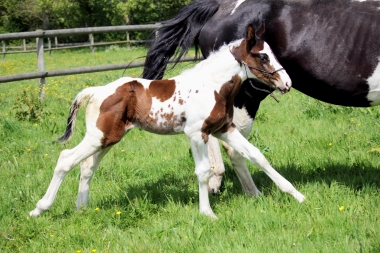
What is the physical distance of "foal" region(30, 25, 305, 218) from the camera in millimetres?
3777

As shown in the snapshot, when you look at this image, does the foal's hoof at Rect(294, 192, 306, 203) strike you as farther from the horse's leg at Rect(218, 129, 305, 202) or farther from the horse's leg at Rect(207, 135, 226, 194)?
the horse's leg at Rect(207, 135, 226, 194)

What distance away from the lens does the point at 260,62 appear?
3.79 m

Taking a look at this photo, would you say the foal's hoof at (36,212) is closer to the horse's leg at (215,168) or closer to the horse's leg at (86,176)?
the horse's leg at (86,176)

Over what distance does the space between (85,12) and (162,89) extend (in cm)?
3941

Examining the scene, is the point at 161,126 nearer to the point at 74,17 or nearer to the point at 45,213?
the point at 45,213

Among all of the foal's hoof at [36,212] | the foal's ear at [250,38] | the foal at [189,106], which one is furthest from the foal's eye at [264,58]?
the foal's hoof at [36,212]

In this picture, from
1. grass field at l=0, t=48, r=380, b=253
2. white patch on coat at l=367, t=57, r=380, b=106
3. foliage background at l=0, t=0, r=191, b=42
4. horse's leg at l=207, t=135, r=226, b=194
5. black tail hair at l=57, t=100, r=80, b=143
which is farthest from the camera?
foliage background at l=0, t=0, r=191, b=42

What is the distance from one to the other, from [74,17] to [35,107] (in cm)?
3550

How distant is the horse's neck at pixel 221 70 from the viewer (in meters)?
3.85

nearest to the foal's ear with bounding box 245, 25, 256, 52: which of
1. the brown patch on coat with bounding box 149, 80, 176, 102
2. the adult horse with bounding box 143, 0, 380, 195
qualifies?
the adult horse with bounding box 143, 0, 380, 195

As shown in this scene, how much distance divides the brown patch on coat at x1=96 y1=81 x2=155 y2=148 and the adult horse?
0.95 m

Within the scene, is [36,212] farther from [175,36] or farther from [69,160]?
[175,36]

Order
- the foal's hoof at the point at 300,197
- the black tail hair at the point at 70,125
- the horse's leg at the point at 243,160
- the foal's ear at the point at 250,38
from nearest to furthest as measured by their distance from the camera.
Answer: the foal's ear at the point at 250,38, the foal's hoof at the point at 300,197, the black tail hair at the point at 70,125, the horse's leg at the point at 243,160

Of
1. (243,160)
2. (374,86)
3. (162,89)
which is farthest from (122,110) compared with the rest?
(374,86)
